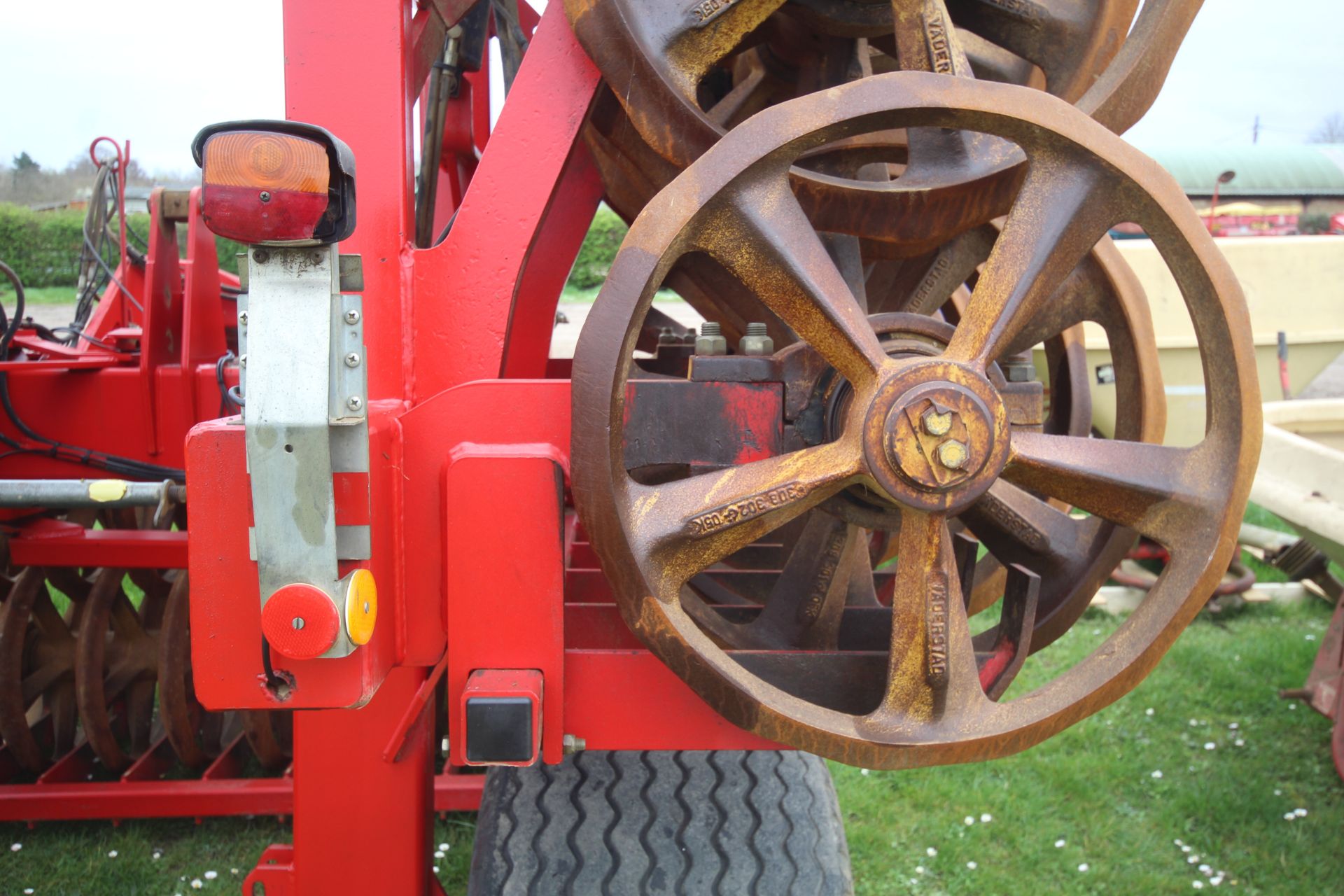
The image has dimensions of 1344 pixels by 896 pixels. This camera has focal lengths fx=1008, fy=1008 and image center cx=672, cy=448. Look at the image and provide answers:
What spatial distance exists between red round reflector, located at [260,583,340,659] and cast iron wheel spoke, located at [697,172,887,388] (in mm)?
642

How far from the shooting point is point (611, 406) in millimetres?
1229

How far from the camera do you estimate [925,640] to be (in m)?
1.30

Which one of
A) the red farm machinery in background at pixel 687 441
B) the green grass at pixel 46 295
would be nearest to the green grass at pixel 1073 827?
the red farm machinery in background at pixel 687 441

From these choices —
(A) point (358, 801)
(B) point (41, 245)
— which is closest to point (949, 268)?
(A) point (358, 801)

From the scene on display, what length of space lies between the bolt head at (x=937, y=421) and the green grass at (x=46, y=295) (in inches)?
627

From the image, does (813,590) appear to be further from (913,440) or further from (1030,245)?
(1030,245)

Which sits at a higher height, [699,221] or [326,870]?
[699,221]

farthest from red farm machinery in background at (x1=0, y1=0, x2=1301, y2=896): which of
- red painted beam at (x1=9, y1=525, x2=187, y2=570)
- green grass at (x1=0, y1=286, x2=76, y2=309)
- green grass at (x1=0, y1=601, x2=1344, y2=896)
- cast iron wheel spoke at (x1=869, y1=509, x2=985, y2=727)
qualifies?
green grass at (x1=0, y1=286, x2=76, y2=309)

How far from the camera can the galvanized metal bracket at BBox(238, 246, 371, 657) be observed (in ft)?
3.92

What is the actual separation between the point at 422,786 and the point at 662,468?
0.83 m

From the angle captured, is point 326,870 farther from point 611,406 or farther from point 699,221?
point 699,221

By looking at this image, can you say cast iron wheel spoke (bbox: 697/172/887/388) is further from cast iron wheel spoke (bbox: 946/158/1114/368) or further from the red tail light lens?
the red tail light lens

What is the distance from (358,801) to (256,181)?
1084 mm

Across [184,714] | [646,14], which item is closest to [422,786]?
[646,14]
